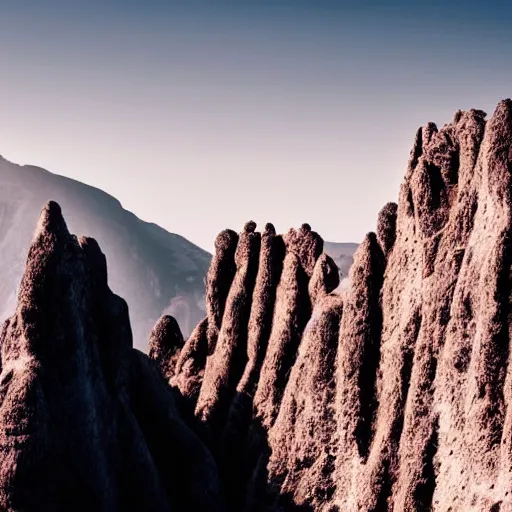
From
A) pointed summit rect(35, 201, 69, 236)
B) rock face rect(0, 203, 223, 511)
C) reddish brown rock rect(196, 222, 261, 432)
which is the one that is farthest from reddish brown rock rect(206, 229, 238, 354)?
pointed summit rect(35, 201, 69, 236)

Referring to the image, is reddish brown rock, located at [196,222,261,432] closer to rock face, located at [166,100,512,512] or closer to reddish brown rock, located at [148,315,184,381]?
rock face, located at [166,100,512,512]

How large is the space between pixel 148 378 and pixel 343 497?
7.75m

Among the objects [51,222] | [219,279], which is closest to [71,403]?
[51,222]

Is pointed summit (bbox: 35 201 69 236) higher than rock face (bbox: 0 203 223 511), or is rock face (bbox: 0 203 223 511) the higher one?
pointed summit (bbox: 35 201 69 236)

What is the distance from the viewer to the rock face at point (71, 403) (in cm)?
2106

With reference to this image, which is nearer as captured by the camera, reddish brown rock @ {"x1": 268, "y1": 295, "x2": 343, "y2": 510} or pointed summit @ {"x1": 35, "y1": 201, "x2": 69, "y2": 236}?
pointed summit @ {"x1": 35, "y1": 201, "x2": 69, "y2": 236}

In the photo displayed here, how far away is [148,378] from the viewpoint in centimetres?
2720

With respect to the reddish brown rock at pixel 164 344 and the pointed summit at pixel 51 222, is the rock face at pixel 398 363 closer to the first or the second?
the reddish brown rock at pixel 164 344

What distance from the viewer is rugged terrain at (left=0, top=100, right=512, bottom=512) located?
68.3 feet

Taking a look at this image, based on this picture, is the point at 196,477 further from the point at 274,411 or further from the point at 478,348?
the point at 478,348

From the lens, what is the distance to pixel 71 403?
22.1 m

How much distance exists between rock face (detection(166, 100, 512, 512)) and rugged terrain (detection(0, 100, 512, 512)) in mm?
51

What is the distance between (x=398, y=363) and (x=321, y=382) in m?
3.08

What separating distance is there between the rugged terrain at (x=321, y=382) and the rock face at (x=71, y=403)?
0.04m
